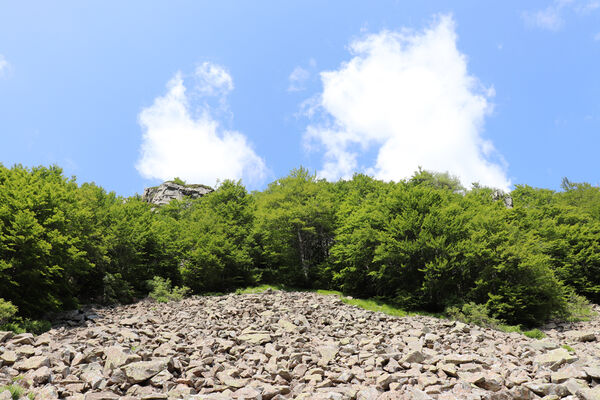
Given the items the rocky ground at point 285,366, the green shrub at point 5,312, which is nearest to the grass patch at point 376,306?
the rocky ground at point 285,366

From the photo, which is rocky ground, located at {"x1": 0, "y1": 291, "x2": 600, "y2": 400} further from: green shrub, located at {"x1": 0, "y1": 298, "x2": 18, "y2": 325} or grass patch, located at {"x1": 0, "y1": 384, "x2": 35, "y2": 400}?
green shrub, located at {"x1": 0, "y1": 298, "x2": 18, "y2": 325}

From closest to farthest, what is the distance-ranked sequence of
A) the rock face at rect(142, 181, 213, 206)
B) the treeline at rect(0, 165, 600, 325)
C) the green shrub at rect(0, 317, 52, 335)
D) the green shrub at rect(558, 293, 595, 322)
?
the green shrub at rect(0, 317, 52, 335), the treeline at rect(0, 165, 600, 325), the green shrub at rect(558, 293, 595, 322), the rock face at rect(142, 181, 213, 206)

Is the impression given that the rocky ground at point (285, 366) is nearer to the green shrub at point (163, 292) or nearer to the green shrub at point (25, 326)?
the green shrub at point (25, 326)

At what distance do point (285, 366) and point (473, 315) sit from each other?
718 inches

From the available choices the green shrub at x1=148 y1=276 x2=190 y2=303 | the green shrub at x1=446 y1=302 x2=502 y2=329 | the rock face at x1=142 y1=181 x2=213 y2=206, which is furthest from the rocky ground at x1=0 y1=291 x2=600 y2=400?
the rock face at x1=142 y1=181 x2=213 y2=206

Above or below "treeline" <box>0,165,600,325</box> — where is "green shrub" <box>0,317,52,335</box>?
below

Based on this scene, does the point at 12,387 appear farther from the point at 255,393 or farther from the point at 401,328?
the point at 401,328

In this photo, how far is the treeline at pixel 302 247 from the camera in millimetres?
22203

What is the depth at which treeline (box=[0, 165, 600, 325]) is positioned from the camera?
22.2 meters

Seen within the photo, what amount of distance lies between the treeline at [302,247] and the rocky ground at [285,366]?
10.3 meters

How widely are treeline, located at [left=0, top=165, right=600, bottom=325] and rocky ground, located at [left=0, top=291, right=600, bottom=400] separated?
10345 mm

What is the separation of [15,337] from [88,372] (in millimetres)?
5784

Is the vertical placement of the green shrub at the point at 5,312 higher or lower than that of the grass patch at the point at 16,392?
higher

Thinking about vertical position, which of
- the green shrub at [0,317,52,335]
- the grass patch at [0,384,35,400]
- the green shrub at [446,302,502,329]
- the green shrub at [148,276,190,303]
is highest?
the green shrub at [148,276,190,303]
